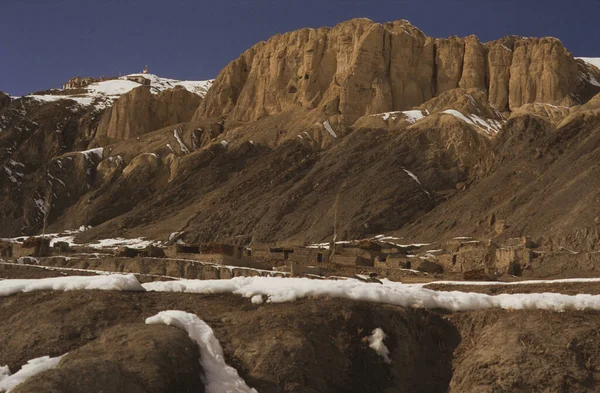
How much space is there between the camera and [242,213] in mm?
76000

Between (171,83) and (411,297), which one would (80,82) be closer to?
(171,83)

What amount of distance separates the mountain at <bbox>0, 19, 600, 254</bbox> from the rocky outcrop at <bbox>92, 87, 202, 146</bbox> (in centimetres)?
26

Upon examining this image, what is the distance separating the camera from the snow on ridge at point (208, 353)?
48.9ft

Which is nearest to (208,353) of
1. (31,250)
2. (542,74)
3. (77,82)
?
(31,250)

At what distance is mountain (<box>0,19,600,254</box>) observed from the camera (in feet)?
217

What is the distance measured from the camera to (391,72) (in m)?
97.6

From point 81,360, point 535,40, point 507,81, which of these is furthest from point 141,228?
point 81,360

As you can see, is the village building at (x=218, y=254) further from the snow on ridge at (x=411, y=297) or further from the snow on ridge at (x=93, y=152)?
the snow on ridge at (x=93, y=152)

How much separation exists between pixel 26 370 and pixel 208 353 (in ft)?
11.1

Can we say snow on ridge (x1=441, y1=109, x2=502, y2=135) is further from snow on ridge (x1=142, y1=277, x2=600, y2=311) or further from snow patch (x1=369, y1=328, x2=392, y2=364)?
snow patch (x1=369, y1=328, x2=392, y2=364)

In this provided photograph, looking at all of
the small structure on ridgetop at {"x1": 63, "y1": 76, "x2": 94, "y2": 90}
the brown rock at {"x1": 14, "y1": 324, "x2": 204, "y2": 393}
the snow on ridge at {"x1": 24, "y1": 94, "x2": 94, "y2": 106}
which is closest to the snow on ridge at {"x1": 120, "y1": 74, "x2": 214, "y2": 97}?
the small structure on ridgetop at {"x1": 63, "y1": 76, "x2": 94, "y2": 90}

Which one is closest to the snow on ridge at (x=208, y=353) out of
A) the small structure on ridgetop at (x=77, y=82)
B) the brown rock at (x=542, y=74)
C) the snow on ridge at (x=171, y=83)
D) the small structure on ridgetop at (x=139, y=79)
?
the brown rock at (x=542, y=74)

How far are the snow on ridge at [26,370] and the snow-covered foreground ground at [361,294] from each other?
13.4ft

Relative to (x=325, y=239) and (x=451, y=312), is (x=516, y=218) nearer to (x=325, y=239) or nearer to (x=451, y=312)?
(x=325, y=239)
